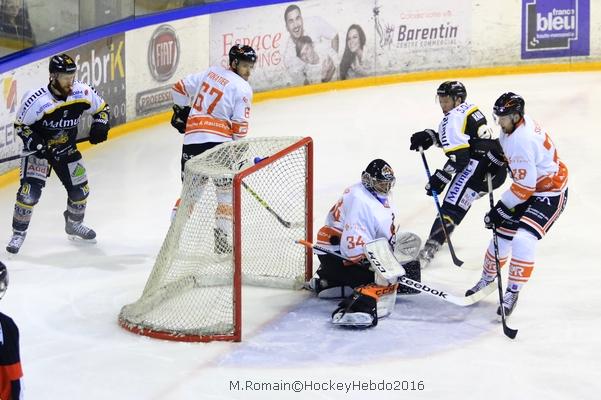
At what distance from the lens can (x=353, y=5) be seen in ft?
37.3

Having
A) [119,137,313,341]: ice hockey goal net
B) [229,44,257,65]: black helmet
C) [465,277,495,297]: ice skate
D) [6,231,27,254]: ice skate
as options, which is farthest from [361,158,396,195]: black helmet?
[6,231,27,254]: ice skate

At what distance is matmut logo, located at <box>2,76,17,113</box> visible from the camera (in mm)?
8633

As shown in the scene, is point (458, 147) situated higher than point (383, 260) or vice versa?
point (458, 147)

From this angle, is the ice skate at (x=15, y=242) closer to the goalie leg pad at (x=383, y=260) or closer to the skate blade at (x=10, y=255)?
the skate blade at (x=10, y=255)

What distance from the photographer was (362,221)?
607cm

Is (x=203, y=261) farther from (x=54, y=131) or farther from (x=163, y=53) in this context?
(x=163, y=53)

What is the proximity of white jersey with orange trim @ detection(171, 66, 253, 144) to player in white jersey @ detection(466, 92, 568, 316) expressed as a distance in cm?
152

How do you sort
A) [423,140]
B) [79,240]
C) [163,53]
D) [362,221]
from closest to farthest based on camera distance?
[362,221] < [423,140] < [79,240] < [163,53]

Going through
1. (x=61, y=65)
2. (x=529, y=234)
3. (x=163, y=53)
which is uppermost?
(x=163, y=53)

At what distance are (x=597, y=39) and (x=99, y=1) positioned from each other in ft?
15.5

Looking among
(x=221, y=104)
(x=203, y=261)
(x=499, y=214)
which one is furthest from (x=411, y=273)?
(x=221, y=104)

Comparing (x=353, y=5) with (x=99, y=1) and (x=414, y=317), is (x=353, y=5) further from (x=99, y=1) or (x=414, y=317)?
(x=414, y=317)

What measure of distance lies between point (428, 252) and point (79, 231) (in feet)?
6.48

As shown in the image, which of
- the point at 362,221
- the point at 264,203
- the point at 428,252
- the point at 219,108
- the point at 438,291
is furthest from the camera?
the point at 428,252
